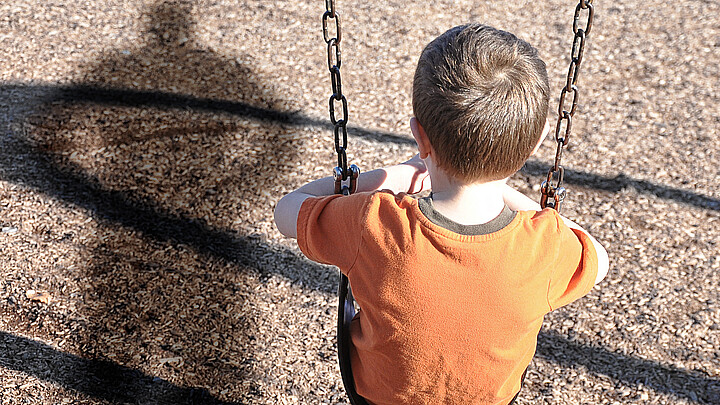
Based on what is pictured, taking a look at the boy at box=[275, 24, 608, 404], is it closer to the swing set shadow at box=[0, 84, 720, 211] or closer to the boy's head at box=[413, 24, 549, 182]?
the boy's head at box=[413, 24, 549, 182]

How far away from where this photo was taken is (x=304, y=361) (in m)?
2.86

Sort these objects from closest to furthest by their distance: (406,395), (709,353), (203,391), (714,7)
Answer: (406,395) < (203,391) < (709,353) < (714,7)

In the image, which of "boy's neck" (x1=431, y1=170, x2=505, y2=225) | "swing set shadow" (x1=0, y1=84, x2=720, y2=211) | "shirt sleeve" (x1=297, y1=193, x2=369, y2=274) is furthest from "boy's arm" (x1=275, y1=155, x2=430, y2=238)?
"swing set shadow" (x1=0, y1=84, x2=720, y2=211)

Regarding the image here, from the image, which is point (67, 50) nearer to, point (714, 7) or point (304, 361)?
point (304, 361)

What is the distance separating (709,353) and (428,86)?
1.99 metres

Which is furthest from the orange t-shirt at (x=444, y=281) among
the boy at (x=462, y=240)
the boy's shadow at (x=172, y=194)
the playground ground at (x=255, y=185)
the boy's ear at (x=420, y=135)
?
the boy's shadow at (x=172, y=194)

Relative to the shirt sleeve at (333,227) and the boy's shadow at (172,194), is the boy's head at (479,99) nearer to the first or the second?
the shirt sleeve at (333,227)

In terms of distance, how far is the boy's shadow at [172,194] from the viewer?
291cm

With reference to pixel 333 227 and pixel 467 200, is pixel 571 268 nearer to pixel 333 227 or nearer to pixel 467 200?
pixel 467 200

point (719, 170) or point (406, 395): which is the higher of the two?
point (406, 395)

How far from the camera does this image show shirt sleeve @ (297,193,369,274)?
1.64 meters

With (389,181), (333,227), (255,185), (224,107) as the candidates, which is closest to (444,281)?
(333,227)

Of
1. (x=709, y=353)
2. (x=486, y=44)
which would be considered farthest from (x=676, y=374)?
(x=486, y=44)

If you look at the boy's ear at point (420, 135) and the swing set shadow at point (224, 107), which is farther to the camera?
the swing set shadow at point (224, 107)
